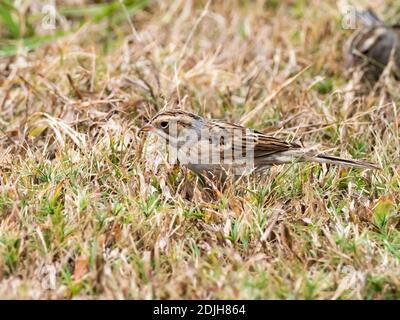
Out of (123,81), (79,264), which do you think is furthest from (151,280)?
(123,81)

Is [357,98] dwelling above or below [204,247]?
above

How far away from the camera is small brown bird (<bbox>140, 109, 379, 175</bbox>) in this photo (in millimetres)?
5094

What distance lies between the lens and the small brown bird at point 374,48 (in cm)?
706

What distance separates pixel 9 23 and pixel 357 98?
2.89m

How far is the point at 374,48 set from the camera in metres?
7.22

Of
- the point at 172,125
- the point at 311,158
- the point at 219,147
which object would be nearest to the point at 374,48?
the point at 311,158

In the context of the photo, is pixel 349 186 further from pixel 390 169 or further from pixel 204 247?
pixel 204 247

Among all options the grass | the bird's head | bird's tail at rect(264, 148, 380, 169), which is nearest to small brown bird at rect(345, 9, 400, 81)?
the grass

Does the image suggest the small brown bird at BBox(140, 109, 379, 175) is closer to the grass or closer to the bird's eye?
the bird's eye

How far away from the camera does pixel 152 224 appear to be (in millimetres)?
4438

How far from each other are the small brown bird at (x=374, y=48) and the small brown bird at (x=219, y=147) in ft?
6.75

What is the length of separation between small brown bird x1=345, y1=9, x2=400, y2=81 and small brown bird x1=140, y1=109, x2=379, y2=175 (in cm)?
206

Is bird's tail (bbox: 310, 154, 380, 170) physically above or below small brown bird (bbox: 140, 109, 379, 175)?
below
